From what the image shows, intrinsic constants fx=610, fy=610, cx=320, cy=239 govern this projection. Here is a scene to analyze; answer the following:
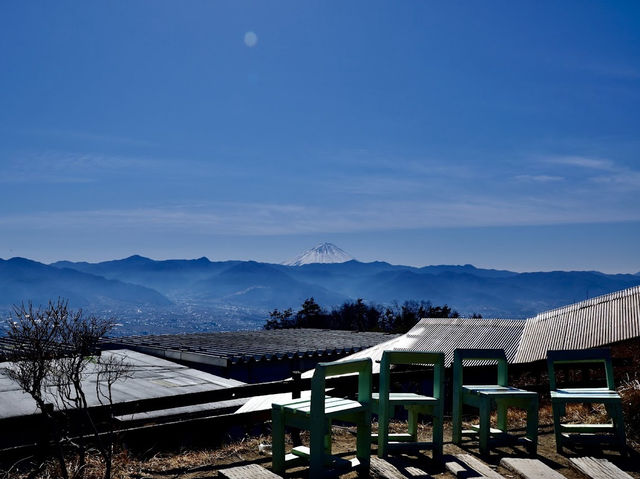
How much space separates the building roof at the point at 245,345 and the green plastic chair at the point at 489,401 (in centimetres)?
1698

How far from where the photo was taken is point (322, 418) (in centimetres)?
546

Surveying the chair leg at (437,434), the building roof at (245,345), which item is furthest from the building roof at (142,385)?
the chair leg at (437,434)

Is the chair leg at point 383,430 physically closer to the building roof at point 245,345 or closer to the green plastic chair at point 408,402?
the green plastic chair at point 408,402

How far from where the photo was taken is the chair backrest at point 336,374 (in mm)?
5434

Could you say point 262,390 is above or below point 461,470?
above

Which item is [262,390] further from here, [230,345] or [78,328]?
[230,345]

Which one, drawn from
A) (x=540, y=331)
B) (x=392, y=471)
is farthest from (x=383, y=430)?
(x=540, y=331)

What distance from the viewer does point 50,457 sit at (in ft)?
19.4

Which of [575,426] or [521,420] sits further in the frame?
[521,420]

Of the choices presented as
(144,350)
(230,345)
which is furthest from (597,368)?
(144,350)

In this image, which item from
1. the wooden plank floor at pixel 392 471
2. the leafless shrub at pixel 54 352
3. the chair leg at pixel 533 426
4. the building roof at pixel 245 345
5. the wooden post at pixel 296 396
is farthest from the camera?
the building roof at pixel 245 345

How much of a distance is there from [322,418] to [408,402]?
4.49ft

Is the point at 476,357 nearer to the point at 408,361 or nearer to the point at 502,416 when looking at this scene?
the point at 502,416

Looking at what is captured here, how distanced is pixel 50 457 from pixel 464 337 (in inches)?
892
